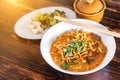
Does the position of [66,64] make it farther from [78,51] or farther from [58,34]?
[58,34]

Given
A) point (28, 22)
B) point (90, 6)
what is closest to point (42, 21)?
point (28, 22)

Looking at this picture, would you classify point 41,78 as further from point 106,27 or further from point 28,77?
point 106,27

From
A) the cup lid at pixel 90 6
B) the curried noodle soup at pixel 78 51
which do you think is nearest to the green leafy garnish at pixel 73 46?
the curried noodle soup at pixel 78 51

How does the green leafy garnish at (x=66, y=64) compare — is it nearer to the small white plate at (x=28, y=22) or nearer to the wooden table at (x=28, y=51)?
the wooden table at (x=28, y=51)

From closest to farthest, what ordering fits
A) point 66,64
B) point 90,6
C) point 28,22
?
point 66,64, point 90,6, point 28,22

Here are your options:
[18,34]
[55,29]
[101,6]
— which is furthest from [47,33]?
[101,6]

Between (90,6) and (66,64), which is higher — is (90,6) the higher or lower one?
the higher one
